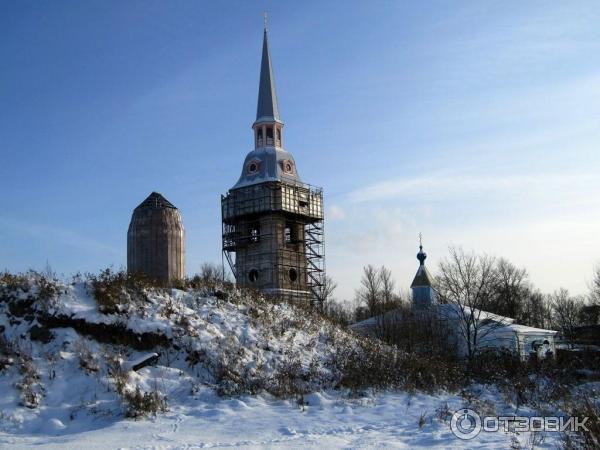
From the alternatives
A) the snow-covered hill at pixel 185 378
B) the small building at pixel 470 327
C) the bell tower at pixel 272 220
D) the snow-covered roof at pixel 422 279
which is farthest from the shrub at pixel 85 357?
the snow-covered roof at pixel 422 279

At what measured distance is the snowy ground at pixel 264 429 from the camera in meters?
8.96

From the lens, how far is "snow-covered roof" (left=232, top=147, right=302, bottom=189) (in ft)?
137

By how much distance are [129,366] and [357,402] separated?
4.43 m

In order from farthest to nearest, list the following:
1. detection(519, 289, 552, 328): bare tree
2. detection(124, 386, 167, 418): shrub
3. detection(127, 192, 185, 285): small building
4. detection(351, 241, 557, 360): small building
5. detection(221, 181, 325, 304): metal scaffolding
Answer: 1. detection(519, 289, 552, 328): bare tree
2. detection(221, 181, 325, 304): metal scaffolding
3. detection(351, 241, 557, 360): small building
4. detection(127, 192, 185, 285): small building
5. detection(124, 386, 167, 418): shrub

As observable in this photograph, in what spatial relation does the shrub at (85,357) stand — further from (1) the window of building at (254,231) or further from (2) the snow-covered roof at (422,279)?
(2) the snow-covered roof at (422,279)

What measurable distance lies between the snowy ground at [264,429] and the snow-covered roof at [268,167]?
99.2 feet

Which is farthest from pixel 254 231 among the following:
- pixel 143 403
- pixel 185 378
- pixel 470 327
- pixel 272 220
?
pixel 143 403

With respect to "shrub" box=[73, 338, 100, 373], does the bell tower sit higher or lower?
higher

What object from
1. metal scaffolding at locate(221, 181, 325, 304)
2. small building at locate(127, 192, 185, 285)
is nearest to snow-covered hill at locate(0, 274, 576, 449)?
small building at locate(127, 192, 185, 285)

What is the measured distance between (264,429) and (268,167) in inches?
1294

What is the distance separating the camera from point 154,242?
1739cm

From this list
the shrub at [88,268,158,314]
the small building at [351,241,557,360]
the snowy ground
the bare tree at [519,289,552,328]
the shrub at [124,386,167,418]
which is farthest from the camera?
the bare tree at [519,289,552,328]

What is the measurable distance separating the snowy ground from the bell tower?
2753cm

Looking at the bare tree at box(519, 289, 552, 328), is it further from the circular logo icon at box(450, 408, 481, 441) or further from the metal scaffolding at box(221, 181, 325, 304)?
the circular logo icon at box(450, 408, 481, 441)
